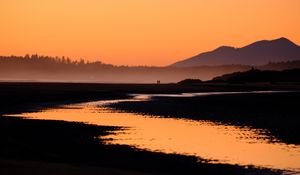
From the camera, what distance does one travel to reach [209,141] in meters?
37.4

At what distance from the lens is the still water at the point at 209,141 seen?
97.2 ft

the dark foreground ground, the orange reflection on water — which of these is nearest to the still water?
the orange reflection on water

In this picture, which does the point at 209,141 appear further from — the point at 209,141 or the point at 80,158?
the point at 80,158

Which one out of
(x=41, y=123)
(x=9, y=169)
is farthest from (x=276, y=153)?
(x=41, y=123)

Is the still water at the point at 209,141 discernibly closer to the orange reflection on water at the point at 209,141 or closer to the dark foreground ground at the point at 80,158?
the orange reflection on water at the point at 209,141

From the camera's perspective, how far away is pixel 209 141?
37375 mm

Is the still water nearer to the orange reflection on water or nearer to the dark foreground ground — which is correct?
the orange reflection on water

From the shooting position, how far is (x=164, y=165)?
26594mm

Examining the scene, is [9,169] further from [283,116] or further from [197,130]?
[283,116]

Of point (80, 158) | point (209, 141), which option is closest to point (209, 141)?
point (209, 141)

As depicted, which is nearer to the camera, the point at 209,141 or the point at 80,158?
the point at 80,158

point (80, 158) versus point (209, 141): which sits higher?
point (80, 158)

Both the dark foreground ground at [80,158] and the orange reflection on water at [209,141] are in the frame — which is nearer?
the dark foreground ground at [80,158]

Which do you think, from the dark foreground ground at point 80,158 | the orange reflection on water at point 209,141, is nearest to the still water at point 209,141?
the orange reflection on water at point 209,141
